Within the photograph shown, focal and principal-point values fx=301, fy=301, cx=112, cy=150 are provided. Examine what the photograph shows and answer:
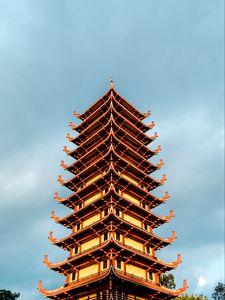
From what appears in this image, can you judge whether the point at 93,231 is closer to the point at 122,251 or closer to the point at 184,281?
the point at 122,251

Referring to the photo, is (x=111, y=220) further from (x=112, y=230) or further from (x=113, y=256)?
(x=113, y=256)

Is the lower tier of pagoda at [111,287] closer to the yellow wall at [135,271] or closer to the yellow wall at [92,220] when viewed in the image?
the yellow wall at [135,271]

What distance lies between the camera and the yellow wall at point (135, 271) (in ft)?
79.9

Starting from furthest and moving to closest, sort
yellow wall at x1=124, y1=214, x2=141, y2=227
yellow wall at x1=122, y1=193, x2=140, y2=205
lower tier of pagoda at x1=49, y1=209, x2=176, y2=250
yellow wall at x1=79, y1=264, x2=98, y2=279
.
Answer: yellow wall at x1=122, y1=193, x2=140, y2=205 < yellow wall at x1=124, y1=214, x2=141, y2=227 < yellow wall at x1=79, y1=264, x2=98, y2=279 < lower tier of pagoda at x1=49, y1=209, x2=176, y2=250

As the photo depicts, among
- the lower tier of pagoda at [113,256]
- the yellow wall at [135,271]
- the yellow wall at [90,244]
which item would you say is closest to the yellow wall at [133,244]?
the lower tier of pagoda at [113,256]

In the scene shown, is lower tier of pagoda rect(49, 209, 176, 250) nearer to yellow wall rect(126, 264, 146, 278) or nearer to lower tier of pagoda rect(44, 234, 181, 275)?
lower tier of pagoda rect(44, 234, 181, 275)

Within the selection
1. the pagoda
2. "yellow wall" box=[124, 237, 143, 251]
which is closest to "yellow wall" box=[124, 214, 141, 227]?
the pagoda

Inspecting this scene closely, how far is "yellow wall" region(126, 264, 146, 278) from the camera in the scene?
959 inches

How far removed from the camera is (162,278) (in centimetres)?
4781

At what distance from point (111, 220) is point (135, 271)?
497 centimetres

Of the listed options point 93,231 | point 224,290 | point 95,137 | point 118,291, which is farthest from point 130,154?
point 224,290

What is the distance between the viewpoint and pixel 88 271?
24.9 m

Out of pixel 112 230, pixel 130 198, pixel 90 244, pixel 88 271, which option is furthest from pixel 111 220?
pixel 130 198

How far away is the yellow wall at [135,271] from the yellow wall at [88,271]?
2.59 m
